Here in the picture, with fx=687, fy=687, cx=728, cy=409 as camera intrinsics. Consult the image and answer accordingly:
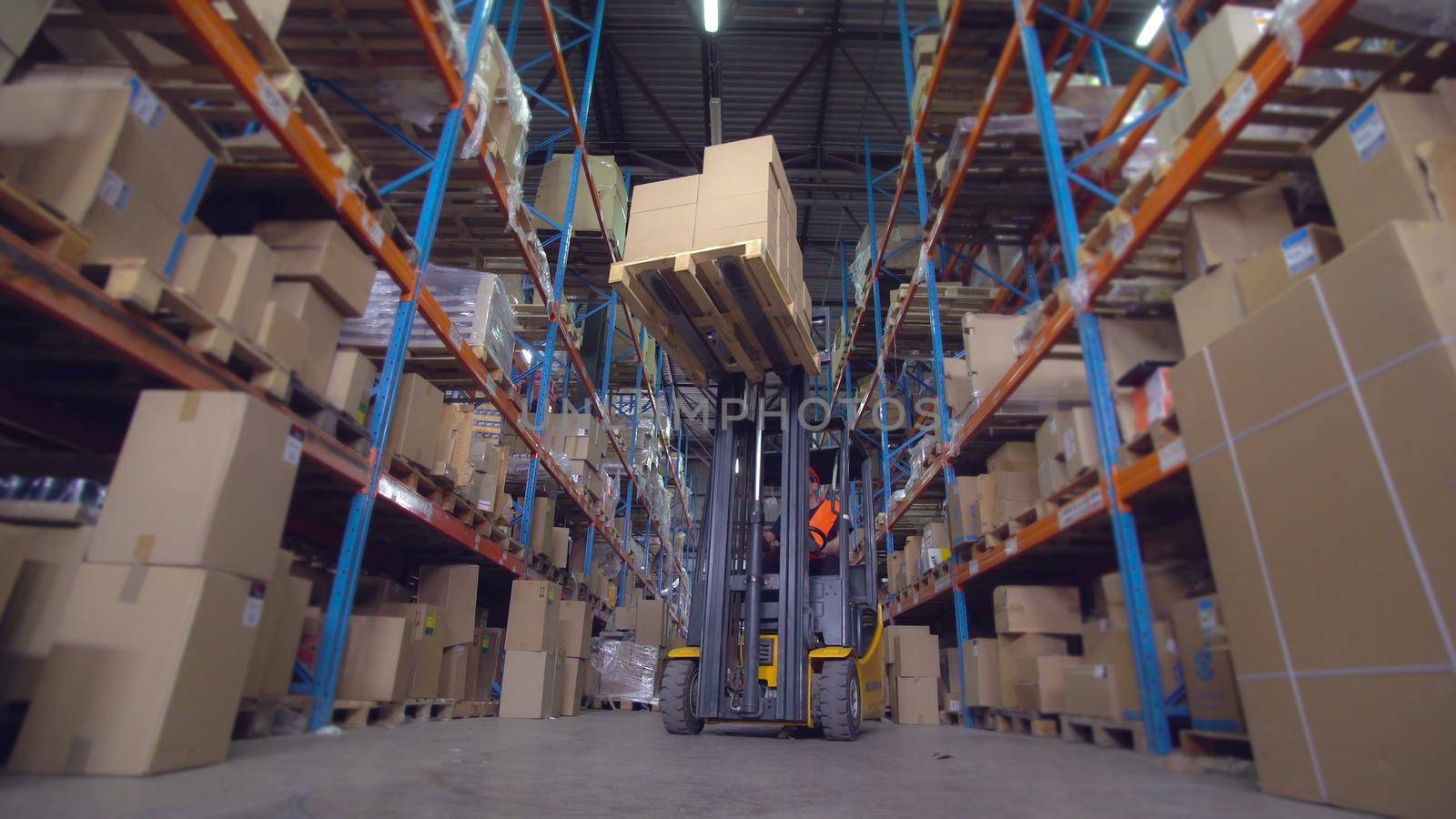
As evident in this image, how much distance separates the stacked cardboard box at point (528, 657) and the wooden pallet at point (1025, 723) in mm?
3573

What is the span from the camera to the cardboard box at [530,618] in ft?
17.8

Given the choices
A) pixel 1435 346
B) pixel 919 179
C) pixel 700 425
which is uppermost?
pixel 700 425

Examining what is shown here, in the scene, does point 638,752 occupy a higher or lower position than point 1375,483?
lower

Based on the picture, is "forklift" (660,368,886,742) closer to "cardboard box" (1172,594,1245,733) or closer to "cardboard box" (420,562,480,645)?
"cardboard box" (420,562,480,645)

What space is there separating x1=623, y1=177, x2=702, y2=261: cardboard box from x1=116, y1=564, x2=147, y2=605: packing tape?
305cm

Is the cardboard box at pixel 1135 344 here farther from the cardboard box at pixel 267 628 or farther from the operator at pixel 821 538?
the cardboard box at pixel 267 628

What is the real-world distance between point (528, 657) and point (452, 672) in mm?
610

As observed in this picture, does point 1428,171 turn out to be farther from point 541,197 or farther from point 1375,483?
point 541,197

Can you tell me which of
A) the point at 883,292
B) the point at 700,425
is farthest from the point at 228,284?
the point at 700,425

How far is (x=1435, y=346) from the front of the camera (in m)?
1.72

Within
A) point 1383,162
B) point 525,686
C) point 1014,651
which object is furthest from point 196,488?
point 1014,651

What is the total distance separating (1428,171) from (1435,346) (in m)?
0.97

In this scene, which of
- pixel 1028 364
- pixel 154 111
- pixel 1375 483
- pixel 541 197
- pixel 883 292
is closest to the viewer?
pixel 1375 483

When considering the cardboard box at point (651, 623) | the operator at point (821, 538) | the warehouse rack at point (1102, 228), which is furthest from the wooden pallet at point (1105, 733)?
the cardboard box at point (651, 623)
